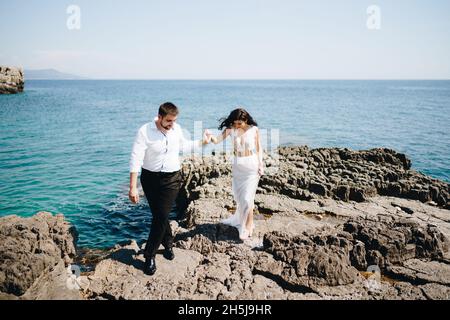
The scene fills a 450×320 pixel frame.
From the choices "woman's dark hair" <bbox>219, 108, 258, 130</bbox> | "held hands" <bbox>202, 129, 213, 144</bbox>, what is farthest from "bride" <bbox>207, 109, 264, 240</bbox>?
"held hands" <bbox>202, 129, 213, 144</bbox>

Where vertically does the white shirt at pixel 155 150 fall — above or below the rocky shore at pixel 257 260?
above

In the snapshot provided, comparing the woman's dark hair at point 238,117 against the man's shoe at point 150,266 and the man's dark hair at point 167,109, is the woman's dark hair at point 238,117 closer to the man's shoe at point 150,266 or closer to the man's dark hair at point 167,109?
the man's dark hair at point 167,109

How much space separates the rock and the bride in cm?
339

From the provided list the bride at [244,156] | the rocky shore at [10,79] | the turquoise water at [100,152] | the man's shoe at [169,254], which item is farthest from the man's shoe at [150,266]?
the rocky shore at [10,79]

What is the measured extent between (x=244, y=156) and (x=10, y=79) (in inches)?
3024

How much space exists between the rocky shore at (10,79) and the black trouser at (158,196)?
245ft

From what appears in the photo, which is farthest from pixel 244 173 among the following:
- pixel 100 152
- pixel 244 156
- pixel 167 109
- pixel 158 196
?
pixel 100 152

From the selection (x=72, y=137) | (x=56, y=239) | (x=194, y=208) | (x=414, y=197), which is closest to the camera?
(x=56, y=239)

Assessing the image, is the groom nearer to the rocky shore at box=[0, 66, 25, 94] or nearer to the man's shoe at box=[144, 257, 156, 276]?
the man's shoe at box=[144, 257, 156, 276]

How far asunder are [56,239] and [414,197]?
10.1 m

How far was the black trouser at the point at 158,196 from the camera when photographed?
4.51 m
